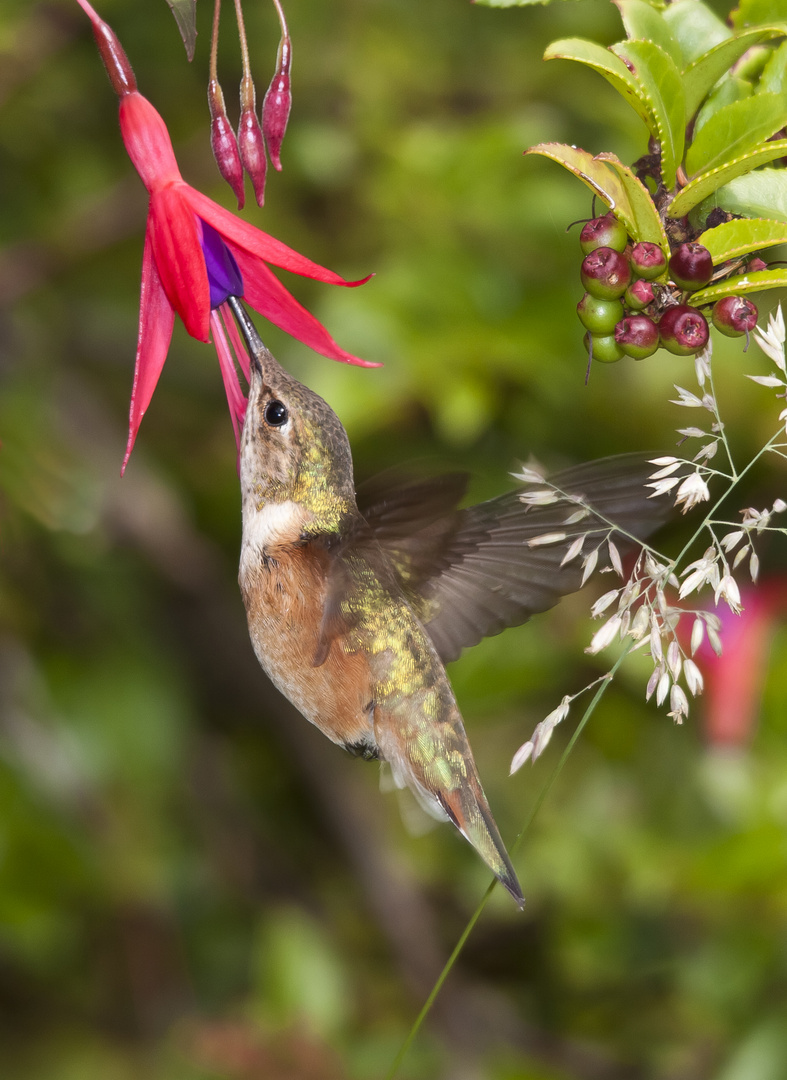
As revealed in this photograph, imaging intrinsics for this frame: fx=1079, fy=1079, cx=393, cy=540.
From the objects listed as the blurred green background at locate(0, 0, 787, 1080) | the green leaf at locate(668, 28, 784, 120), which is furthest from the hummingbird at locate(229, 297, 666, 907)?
the blurred green background at locate(0, 0, 787, 1080)

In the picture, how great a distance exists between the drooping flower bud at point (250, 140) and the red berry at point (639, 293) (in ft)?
0.74

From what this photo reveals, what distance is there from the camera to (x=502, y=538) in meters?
0.74

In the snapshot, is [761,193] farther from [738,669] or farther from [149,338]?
[738,669]

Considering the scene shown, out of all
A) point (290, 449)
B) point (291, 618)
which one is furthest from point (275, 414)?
point (291, 618)

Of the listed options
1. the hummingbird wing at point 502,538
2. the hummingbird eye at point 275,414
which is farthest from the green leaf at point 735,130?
the hummingbird eye at point 275,414

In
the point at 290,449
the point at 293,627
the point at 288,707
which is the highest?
the point at 290,449

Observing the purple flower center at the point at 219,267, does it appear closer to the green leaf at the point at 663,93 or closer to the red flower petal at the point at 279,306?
the red flower petal at the point at 279,306

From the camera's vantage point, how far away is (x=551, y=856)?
1887 mm

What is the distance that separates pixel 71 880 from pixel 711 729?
117cm

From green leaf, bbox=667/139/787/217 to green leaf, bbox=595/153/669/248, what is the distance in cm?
2

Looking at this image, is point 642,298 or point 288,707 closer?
point 642,298

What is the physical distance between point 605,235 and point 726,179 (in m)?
0.07

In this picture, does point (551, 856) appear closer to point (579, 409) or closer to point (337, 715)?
point (579, 409)

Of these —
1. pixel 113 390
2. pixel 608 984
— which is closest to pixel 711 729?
pixel 608 984
